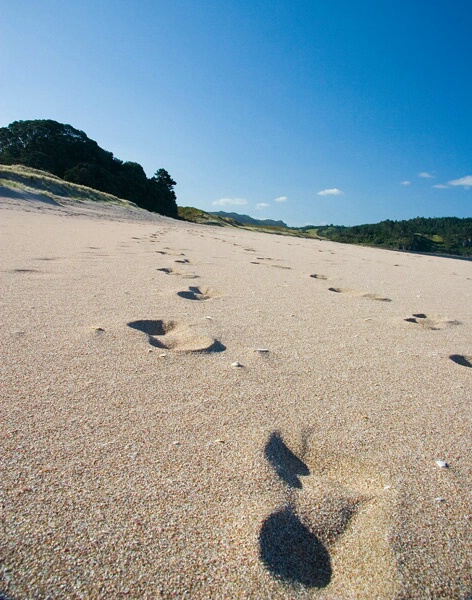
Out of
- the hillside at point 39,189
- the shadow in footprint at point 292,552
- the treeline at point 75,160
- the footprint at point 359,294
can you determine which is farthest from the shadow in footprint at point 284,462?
the treeline at point 75,160

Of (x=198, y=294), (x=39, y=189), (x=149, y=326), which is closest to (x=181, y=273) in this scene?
(x=198, y=294)

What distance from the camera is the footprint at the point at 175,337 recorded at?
1703 millimetres

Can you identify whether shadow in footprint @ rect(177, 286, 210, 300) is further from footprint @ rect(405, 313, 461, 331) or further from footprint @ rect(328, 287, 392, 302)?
footprint @ rect(405, 313, 461, 331)

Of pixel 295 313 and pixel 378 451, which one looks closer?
pixel 378 451

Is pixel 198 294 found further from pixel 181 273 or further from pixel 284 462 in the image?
pixel 284 462

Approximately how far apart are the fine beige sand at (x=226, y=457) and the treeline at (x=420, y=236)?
49351 mm

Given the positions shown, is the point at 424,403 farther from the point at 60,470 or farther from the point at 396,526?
the point at 60,470

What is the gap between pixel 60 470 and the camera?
855 millimetres

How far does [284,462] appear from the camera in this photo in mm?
983

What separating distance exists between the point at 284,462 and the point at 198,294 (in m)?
1.84

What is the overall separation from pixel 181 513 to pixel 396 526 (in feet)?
1.51

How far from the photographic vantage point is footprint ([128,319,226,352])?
5.59ft

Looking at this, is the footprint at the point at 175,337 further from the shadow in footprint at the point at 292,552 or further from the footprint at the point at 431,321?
the footprint at the point at 431,321

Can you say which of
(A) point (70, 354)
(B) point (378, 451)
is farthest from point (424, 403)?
(A) point (70, 354)
